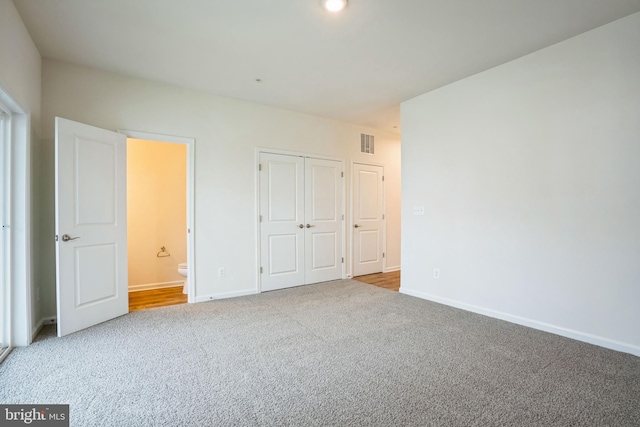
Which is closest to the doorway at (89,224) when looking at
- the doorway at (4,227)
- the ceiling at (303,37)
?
the doorway at (4,227)

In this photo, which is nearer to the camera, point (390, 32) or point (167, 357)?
point (167, 357)

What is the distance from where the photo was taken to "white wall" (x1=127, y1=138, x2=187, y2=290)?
14.8 ft

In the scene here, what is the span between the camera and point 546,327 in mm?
2836

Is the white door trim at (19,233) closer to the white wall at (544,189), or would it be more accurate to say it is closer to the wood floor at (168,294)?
the wood floor at (168,294)

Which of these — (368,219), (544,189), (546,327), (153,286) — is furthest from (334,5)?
(153,286)

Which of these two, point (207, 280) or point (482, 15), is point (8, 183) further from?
point (482, 15)

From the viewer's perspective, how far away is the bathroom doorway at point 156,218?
4.50 m

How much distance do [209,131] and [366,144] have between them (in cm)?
275

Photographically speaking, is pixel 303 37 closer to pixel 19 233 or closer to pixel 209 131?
pixel 209 131

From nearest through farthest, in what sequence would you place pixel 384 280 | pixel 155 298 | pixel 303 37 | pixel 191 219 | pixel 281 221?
pixel 303 37 → pixel 191 219 → pixel 155 298 → pixel 281 221 → pixel 384 280

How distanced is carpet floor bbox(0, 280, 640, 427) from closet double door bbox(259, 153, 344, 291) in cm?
135

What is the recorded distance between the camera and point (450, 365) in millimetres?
2188

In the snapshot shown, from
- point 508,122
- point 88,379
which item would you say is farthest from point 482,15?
point 88,379

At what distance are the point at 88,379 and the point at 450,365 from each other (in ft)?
8.27
